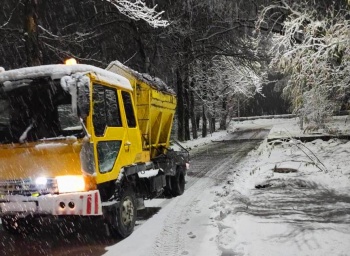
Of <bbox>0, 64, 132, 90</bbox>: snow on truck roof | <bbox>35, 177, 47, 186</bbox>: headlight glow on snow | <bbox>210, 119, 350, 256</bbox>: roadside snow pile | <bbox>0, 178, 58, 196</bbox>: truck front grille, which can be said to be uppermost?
<bbox>0, 64, 132, 90</bbox>: snow on truck roof

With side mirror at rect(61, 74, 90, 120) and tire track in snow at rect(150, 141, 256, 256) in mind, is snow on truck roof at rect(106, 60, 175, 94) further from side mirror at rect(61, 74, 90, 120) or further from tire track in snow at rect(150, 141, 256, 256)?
tire track in snow at rect(150, 141, 256, 256)

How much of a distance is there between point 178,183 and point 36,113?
4757 mm

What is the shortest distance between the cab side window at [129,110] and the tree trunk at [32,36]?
5187 millimetres

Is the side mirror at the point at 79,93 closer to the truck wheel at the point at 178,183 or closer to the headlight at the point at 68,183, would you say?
the headlight at the point at 68,183

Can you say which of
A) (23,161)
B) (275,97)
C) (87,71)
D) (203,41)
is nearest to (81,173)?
(23,161)

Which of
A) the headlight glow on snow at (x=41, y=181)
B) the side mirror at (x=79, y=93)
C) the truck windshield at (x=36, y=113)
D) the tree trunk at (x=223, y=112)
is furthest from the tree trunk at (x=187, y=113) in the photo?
the side mirror at (x=79, y=93)

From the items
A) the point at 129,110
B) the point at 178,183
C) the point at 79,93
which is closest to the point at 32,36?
the point at 129,110

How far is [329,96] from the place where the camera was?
1129 centimetres

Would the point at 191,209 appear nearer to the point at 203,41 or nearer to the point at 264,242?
the point at 264,242

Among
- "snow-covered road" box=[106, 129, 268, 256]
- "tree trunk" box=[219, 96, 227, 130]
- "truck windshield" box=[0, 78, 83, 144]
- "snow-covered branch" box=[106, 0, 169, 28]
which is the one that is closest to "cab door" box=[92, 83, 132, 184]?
"truck windshield" box=[0, 78, 83, 144]

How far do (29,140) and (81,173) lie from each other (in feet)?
3.18

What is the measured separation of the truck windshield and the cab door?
15.6 inches

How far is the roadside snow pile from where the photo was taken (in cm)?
505

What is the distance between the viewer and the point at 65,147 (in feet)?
16.8
